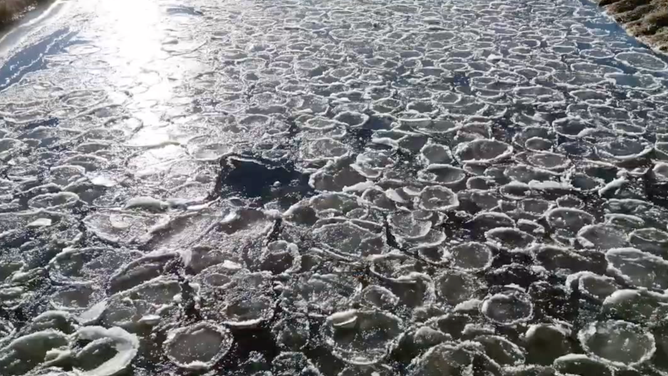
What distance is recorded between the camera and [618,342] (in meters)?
2.08

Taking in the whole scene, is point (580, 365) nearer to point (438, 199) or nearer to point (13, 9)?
point (438, 199)

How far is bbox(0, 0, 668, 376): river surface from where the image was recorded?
210 cm

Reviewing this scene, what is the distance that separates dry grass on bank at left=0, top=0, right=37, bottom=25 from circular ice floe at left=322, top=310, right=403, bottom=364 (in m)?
5.48

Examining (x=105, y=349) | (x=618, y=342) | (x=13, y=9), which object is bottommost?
(x=618, y=342)

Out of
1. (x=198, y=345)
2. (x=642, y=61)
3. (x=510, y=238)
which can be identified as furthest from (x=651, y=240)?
(x=642, y=61)

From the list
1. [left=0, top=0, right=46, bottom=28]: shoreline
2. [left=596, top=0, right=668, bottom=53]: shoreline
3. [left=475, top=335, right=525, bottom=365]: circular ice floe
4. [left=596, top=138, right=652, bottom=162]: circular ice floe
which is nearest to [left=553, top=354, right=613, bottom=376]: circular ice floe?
[left=475, top=335, right=525, bottom=365]: circular ice floe

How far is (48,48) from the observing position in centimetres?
533

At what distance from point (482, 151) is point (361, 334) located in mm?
1635

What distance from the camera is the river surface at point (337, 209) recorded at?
210cm

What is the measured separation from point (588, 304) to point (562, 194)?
0.83 m

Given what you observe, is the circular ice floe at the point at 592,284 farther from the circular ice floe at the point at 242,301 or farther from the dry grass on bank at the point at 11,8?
the dry grass on bank at the point at 11,8

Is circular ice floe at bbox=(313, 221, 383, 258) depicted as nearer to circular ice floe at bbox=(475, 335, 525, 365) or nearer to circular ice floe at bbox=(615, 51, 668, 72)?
circular ice floe at bbox=(475, 335, 525, 365)

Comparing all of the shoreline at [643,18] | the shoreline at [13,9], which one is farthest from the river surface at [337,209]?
the shoreline at [13,9]

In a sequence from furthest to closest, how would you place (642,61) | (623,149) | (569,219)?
(642,61) → (623,149) → (569,219)
